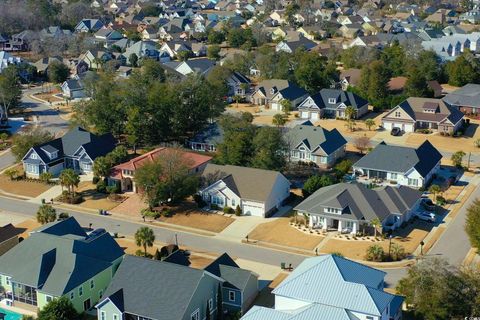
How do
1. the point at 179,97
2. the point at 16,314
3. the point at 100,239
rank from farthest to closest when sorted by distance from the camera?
the point at 179,97 < the point at 100,239 < the point at 16,314

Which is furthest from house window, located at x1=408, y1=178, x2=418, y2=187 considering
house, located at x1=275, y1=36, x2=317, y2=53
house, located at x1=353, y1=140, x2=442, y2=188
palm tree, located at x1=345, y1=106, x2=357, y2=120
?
house, located at x1=275, y1=36, x2=317, y2=53

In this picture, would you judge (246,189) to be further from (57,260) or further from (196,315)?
(196,315)

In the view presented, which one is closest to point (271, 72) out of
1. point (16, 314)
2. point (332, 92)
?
point (332, 92)

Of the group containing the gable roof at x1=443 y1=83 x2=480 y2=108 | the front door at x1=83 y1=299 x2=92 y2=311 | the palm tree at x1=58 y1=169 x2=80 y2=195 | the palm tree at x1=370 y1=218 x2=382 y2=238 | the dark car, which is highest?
the gable roof at x1=443 y1=83 x2=480 y2=108

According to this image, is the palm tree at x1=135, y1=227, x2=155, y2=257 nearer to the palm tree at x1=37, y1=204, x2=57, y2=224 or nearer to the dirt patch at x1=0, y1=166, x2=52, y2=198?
the palm tree at x1=37, y1=204, x2=57, y2=224

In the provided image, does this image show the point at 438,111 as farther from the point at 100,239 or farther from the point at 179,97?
the point at 100,239
